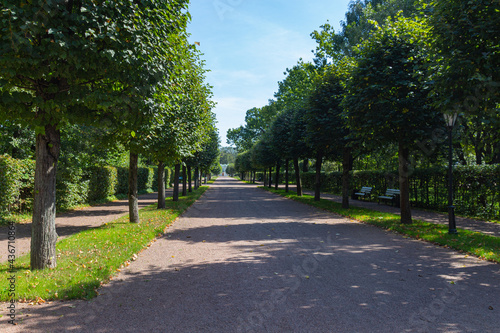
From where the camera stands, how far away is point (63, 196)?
1363cm

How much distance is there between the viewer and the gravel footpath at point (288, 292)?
12.0 feet

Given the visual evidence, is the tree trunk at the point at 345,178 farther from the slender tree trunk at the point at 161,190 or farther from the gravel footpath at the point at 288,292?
the slender tree trunk at the point at 161,190

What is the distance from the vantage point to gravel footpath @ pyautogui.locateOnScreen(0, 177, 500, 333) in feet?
12.0

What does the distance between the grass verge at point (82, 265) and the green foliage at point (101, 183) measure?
9075 millimetres

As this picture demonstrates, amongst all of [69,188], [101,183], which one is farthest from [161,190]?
[101,183]

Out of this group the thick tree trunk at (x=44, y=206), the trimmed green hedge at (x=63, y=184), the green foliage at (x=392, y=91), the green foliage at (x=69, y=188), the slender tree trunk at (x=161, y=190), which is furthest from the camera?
the slender tree trunk at (x=161, y=190)

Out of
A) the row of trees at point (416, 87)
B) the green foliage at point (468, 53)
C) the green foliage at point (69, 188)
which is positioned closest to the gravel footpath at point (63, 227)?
the green foliage at point (69, 188)

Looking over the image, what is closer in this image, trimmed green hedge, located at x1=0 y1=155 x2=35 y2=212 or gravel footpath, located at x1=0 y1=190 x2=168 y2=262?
gravel footpath, located at x1=0 y1=190 x2=168 y2=262

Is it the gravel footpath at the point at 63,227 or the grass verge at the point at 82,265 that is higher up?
the grass verge at the point at 82,265

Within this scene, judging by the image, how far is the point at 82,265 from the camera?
5.69 m

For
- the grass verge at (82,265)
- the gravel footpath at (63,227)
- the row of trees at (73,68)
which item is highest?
the row of trees at (73,68)

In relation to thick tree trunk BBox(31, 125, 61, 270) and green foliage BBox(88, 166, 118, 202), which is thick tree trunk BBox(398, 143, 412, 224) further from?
green foliage BBox(88, 166, 118, 202)

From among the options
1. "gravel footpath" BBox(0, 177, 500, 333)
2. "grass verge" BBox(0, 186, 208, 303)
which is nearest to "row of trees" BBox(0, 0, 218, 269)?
"grass verge" BBox(0, 186, 208, 303)

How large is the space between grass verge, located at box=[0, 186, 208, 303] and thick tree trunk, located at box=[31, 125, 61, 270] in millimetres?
246
